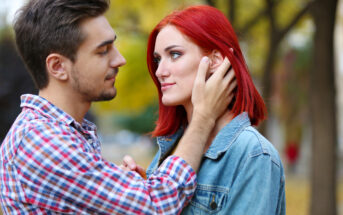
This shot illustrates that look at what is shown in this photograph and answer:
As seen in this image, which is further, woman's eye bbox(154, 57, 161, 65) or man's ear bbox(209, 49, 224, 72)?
woman's eye bbox(154, 57, 161, 65)

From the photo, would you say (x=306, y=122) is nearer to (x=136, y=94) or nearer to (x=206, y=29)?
(x=136, y=94)

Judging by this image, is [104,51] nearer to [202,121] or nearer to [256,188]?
[202,121]

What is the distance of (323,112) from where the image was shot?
25.2 feet

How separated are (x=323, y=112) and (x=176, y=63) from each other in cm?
577

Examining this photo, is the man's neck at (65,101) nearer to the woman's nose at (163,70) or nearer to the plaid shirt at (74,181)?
the plaid shirt at (74,181)

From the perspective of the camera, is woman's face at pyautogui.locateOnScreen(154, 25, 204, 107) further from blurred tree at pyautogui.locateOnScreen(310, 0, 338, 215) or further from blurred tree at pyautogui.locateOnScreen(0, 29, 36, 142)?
blurred tree at pyautogui.locateOnScreen(0, 29, 36, 142)

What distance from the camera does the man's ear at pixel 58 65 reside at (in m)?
2.42

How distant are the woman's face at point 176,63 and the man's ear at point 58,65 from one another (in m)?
0.51

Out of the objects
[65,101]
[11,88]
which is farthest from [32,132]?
[11,88]

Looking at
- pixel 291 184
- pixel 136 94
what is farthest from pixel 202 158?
pixel 136 94

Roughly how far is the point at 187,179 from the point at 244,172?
0.28 metres

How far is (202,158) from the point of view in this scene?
2396 mm

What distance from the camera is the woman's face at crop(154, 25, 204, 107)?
2473 mm

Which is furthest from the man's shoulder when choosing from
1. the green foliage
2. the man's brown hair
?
the green foliage
